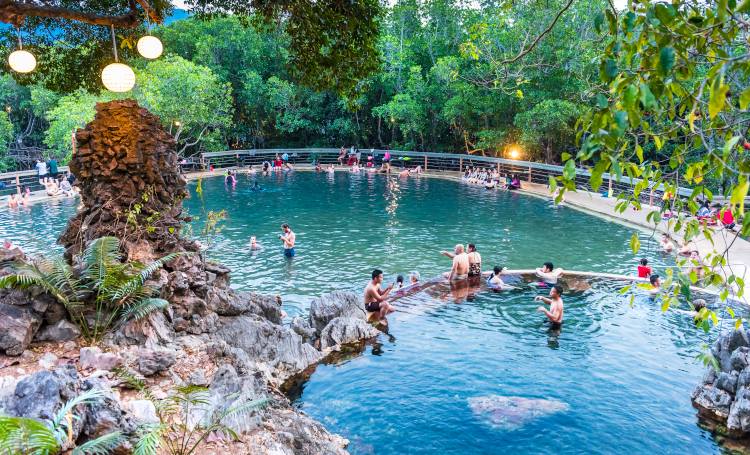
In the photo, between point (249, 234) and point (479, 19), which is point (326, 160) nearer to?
point (479, 19)

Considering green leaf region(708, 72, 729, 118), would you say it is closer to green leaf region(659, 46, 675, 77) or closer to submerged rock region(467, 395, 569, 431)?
green leaf region(659, 46, 675, 77)

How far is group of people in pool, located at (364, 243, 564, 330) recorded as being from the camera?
9.86m

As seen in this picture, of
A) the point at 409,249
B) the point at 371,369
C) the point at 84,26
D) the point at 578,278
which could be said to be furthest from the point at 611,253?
the point at 84,26

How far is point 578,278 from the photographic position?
41.7ft

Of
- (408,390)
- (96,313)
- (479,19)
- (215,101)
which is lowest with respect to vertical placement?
(408,390)

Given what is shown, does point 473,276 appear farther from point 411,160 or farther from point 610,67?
point 411,160

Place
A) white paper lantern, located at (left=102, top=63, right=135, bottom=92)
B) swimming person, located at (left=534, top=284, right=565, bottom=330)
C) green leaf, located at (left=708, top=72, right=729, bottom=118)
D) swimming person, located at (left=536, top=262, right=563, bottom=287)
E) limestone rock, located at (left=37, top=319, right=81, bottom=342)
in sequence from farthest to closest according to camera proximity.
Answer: swimming person, located at (left=536, top=262, right=563, bottom=287) → swimming person, located at (left=534, top=284, right=565, bottom=330) → white paper lantern, located at (left=102, top=63, right=135, bottom=92) → limestone rock, located at (left=37, top=319, right=81, bottom=342) → green leaf, located at (left=708, top=72, right=729, bottom=118)

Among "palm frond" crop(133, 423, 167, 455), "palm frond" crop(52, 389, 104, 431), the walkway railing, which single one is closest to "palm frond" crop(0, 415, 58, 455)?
"palm frond" crop(52, 389, 104, 431)

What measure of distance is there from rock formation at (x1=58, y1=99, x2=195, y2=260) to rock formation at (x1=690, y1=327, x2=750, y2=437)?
7.78 meters

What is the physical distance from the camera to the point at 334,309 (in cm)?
1018

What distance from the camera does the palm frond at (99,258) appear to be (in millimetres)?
6488

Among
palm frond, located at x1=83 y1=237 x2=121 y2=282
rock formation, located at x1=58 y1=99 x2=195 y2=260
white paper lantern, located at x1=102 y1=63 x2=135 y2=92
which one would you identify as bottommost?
palm frond, located at x1=83 y1=237 x2=121 y2=282

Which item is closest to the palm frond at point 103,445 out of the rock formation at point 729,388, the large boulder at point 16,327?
the large boulder at point 16,327

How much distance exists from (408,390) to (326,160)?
106 feet
